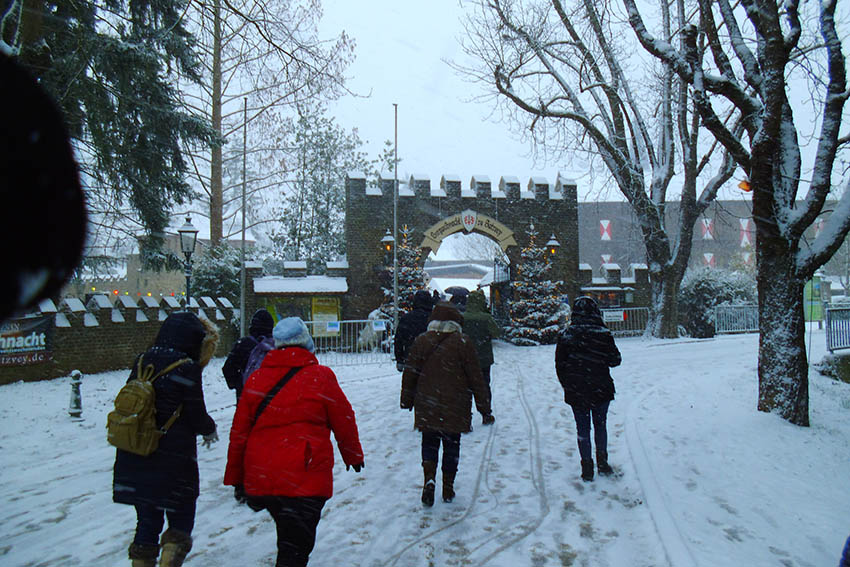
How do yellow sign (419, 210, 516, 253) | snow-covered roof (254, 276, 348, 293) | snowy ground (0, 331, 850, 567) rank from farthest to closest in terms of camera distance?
yellow sign (419, 210, 516, 253) → snow-covered roof (254, 276, 348, 293) → snowy ground (0, 331, 850, 567)

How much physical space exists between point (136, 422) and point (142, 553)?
31.5 inches

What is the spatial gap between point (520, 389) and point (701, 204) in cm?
1051

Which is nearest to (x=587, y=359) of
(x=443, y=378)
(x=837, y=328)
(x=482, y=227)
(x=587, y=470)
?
(x=587, y=470)

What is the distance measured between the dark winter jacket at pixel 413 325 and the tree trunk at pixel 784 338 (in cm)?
473

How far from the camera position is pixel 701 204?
17.3 metres

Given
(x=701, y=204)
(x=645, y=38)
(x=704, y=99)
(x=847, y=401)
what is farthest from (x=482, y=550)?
(x=701, y=204)

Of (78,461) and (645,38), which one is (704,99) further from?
(78,461)

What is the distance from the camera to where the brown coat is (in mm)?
4883

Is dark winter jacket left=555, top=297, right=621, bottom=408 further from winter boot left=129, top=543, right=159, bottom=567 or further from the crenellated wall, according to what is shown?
the crenellated wall

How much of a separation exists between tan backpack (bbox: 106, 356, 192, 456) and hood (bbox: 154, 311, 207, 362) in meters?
0.29

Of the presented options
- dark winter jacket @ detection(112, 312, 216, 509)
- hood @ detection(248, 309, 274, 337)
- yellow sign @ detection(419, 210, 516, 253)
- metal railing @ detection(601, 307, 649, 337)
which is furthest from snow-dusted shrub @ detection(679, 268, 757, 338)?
dark winter jacket @ detection(112, 312, 216, 509)

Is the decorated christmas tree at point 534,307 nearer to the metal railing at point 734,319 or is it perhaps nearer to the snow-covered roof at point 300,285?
the metal railing at point 734,319

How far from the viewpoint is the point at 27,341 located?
461 inches

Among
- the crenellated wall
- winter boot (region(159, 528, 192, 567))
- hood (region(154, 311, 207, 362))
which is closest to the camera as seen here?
winter boot (region(159, 528, 192, 567))
